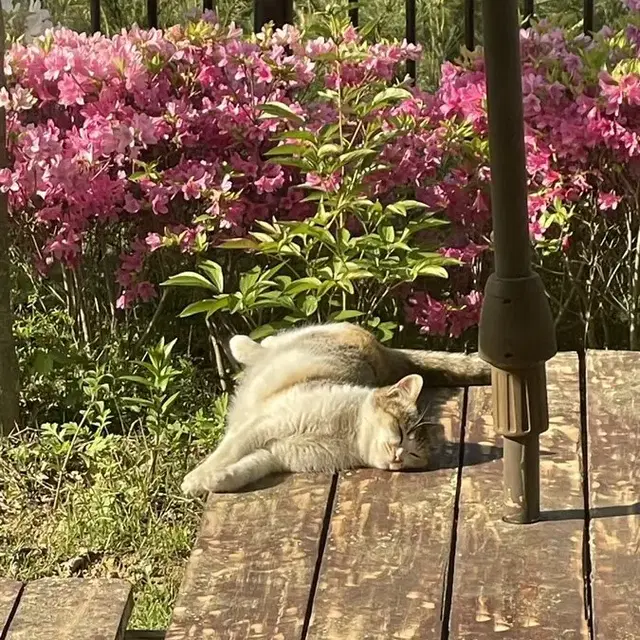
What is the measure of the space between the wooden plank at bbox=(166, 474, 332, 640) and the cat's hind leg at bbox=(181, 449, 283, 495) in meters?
0.03

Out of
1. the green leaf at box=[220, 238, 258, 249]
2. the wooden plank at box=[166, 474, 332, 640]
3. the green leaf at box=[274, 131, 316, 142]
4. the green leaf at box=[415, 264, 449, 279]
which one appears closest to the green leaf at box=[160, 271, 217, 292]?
the green leaf at box=[220, 238, 258, 249]

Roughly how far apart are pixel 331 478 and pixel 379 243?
1382 mm

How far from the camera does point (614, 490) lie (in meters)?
2.92

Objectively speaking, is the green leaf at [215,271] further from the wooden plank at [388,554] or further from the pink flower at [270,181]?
the wooden plank at [388,554]

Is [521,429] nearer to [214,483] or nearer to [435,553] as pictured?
[435,553]

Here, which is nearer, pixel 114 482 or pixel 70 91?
pixel 114 482

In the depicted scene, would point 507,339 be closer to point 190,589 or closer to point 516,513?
point 516,513

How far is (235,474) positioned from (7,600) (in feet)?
1.90

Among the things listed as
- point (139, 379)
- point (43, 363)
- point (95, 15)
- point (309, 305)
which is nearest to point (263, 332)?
point (309, 305)

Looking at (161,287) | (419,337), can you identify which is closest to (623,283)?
(419,337)

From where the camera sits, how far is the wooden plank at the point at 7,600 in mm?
2614

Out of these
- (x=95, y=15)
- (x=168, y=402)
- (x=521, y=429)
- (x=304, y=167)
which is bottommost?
(x=168, y=402)

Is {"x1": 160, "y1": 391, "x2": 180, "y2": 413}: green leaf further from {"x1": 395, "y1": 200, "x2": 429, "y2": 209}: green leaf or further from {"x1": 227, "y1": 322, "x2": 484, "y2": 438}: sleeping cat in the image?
{"x1": 395, "y1": 200, "x2": 429, "y2": 209}: green leaf

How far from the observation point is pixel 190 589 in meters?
2.55
